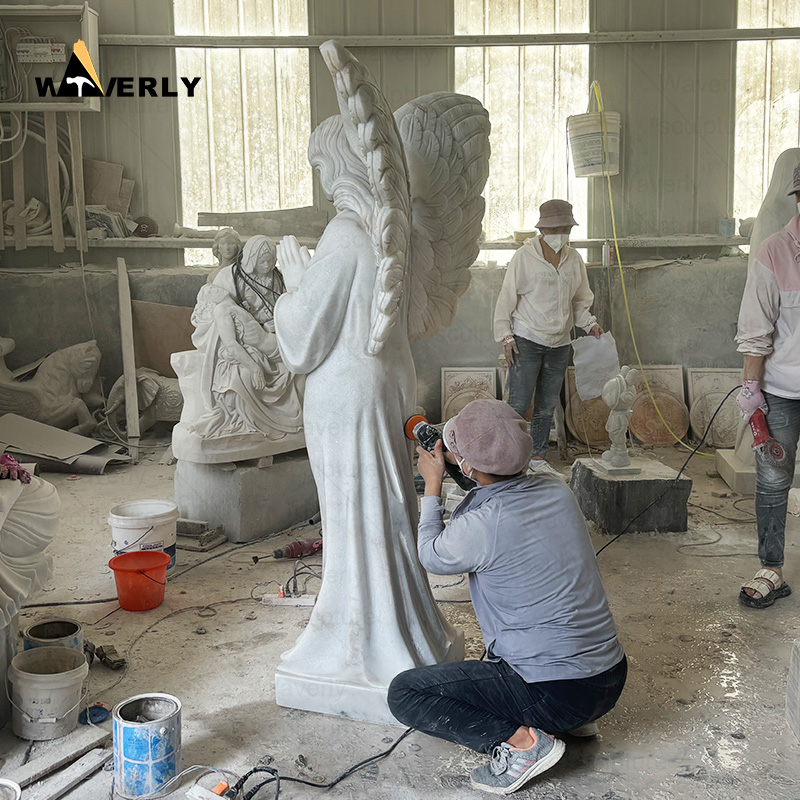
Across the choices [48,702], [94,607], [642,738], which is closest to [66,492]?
[94,607]

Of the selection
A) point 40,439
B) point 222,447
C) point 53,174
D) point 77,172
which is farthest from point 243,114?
point 222,447

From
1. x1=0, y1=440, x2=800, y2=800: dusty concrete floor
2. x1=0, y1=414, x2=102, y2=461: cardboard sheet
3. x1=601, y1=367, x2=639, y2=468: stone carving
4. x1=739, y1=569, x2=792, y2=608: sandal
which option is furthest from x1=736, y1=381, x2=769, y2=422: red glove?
x1=0, y1=414, x2=102, y2=461: cardboard sheet

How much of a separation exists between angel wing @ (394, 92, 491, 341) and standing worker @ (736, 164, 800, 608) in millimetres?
1562

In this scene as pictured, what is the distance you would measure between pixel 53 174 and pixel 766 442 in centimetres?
739

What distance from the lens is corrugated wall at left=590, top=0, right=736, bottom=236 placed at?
8859mm

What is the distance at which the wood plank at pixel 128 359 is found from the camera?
8297 mm

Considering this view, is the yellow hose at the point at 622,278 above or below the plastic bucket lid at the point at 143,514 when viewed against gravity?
above

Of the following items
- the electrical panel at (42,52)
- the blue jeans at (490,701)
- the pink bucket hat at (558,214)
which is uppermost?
the electrical panel at (42,52)

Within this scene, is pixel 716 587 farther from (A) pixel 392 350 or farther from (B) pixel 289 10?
(B) pixel 289 10

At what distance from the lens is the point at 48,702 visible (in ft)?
10.3

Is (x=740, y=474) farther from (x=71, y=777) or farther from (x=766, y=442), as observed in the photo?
(x=71, y=777)

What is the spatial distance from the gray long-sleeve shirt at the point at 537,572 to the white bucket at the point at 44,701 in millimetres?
1448

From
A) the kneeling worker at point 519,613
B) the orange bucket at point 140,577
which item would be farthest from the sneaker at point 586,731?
the orange bucket at point 140,577

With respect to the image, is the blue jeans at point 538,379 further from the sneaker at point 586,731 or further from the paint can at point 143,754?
the paint can at point 143,754
